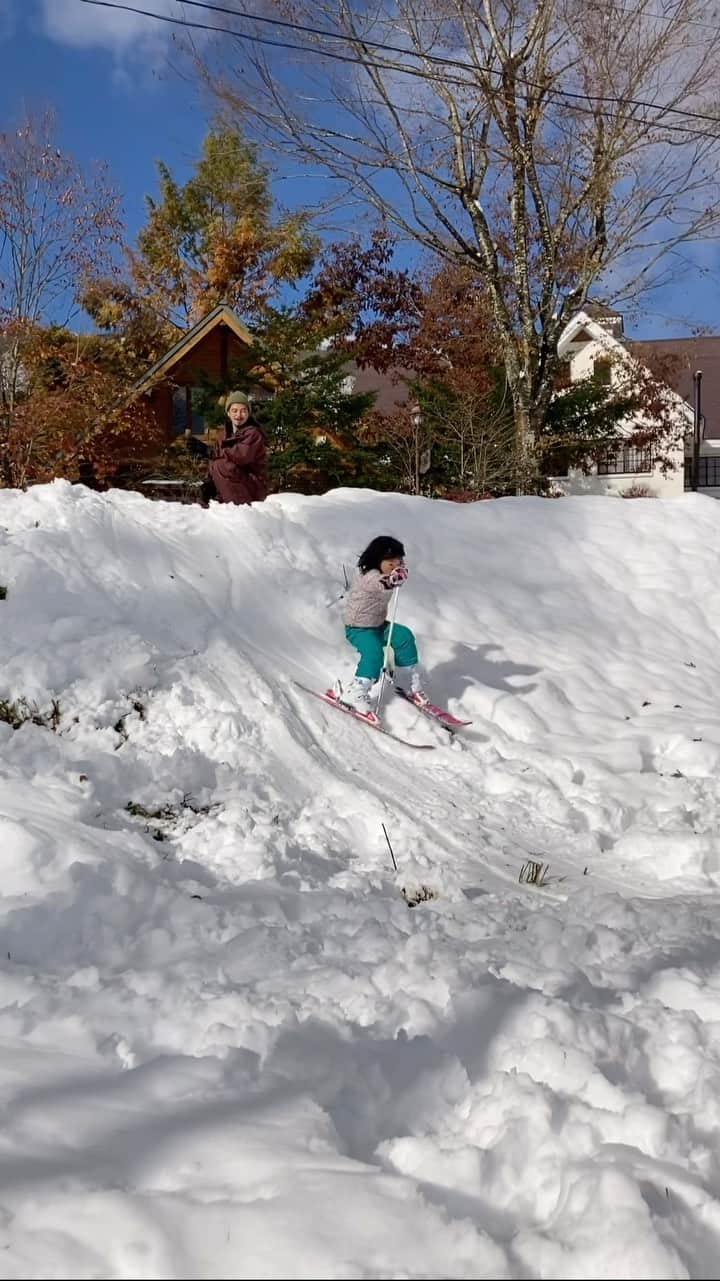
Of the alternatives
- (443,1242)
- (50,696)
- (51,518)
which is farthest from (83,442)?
(443,1242)

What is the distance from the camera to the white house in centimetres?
2655

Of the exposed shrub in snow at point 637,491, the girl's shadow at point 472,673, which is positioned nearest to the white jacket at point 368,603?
the girl's shadow at point 472,673

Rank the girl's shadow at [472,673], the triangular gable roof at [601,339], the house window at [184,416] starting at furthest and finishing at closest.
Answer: the triangular gable roof at [601,339] → the house window at [184,416] → the girl's shadow at [472,673]

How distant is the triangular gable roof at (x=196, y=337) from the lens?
69.1ft

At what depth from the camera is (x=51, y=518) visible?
7.51 meters

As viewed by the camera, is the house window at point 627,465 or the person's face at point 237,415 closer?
the person's face at point 237,415

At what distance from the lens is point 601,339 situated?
3134 cm

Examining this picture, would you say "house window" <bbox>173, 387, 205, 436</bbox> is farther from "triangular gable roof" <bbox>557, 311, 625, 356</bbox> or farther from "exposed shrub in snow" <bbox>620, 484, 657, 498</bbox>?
"exposed shrub in snow" <bbox>620, 484, 657, 498</bbox>

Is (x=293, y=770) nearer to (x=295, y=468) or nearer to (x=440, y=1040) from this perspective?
(x=440, y=1040)

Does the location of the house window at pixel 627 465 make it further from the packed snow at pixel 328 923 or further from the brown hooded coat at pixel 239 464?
the packed snow at pixel 328 923

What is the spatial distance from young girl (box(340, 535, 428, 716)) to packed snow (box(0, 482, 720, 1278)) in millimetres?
389

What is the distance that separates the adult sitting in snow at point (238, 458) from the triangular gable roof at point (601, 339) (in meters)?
18.9

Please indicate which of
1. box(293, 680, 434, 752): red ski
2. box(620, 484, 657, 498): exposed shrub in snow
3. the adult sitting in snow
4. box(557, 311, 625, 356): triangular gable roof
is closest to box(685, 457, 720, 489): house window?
box(620, 484, 657, 498): exposed shrub in snow

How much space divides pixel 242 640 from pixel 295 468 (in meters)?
13.1
